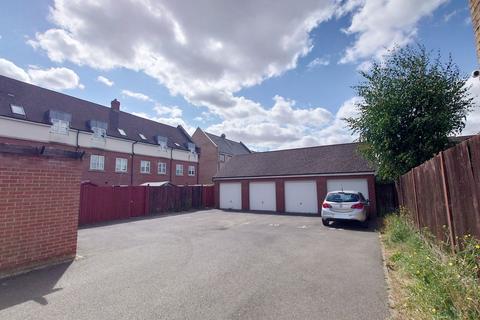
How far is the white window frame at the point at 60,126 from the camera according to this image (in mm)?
21777

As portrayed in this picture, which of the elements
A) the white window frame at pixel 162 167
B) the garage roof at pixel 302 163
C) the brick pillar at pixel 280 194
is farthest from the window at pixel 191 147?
the brick pillar at pixel 280 194

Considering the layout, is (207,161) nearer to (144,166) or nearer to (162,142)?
Result: (162,142)

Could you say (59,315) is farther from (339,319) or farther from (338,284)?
(338,284)

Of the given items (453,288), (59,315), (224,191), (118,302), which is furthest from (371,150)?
(224,191)

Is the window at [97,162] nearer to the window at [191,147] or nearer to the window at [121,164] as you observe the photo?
the window at [121,164]

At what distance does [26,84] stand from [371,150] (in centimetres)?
2716

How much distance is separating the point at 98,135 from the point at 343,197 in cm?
2268

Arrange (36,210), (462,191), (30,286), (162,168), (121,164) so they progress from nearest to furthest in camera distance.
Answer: (462,191), (30,286), (36,210), (121,164), (162,168)

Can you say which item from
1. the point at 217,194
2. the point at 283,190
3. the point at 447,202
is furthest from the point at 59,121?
the point at 447,202

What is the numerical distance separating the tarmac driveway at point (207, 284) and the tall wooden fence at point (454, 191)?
1490mm

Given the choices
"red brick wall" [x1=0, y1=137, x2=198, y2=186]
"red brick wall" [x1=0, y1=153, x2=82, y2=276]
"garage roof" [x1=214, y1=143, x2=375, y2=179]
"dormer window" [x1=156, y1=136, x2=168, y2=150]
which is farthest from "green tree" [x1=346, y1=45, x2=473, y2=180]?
"dormer window" [x1=156, y1=136, x2=168, y2=150]

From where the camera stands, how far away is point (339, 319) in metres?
3.54

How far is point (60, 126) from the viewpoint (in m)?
22.2

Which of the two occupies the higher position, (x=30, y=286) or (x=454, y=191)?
(x=454, y=191)
